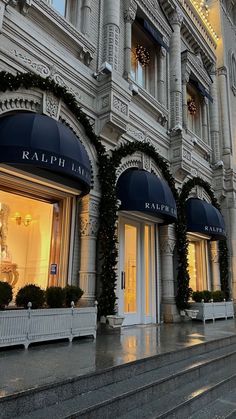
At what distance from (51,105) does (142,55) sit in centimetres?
571

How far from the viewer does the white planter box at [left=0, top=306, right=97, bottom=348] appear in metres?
4.92

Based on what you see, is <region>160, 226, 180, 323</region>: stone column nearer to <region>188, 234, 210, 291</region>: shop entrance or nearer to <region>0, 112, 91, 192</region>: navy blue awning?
<region>188, 234, 210, 291</region>: shop entrance

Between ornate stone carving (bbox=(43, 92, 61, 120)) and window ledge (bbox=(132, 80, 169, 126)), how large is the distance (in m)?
3.60

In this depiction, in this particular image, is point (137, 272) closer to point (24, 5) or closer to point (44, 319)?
point (44, 319)

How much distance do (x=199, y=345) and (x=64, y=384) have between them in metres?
3.21

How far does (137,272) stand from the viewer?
9.48 metres

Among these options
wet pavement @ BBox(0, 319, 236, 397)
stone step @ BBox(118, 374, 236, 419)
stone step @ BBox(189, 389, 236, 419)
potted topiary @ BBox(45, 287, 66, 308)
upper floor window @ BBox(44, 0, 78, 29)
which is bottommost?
stone step @ BBox(189, 389, 236, 419)

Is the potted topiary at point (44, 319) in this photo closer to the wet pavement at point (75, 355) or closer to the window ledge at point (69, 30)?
the wet pavement at point (75, 355)

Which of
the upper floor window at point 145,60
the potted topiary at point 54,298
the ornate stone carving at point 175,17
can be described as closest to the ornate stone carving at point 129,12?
the upper floor window at point 145,60

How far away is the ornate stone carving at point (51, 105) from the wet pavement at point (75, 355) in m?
4.57

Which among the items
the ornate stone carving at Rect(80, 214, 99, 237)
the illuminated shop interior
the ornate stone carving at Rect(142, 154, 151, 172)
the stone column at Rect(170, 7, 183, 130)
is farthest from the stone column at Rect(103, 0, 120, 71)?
the illuminated shop interior

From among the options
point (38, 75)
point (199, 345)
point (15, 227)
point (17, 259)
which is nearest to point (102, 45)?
point (38, 75)

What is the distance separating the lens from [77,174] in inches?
250

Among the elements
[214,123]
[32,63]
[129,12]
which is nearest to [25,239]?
[32,63]
